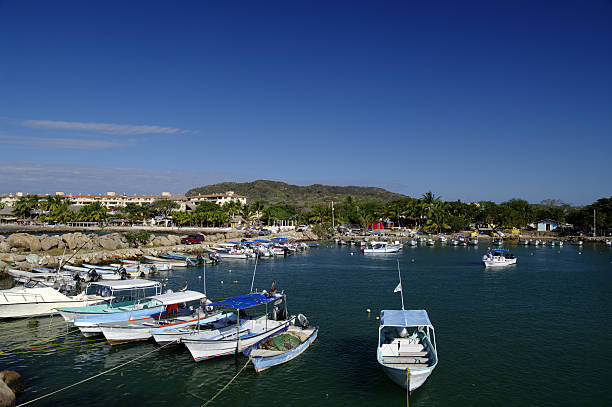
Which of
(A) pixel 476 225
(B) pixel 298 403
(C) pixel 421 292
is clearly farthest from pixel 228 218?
(B) pixel 298 403

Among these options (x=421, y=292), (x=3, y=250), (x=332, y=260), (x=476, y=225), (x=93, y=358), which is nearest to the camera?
(x=93, y=358)

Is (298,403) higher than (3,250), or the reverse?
(3,250)

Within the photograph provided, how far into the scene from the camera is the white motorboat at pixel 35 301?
27.8 m

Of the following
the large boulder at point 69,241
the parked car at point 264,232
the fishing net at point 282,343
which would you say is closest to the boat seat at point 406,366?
the fishing net at point 282,343

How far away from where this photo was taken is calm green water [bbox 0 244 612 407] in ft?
59.5

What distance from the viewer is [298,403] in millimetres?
17688

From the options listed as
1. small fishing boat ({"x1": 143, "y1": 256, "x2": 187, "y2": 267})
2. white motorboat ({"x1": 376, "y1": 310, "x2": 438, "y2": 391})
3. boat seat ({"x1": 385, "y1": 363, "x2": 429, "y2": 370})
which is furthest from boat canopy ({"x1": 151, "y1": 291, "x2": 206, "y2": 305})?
small fishing boat ({"x1": 143, "y1": 256, "x2": 187, "y2": 267})

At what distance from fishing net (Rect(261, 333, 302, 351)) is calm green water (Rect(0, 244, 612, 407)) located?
0.90 metres

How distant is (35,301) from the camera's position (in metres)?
28.2

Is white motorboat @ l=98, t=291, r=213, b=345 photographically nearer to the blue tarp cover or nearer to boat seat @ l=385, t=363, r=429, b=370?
the blue tarp cover

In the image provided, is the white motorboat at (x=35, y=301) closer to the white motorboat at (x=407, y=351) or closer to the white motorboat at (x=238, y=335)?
the white motorboat at (x=238, y=335)

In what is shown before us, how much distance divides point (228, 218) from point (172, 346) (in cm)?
10640

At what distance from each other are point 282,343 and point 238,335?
2365mm

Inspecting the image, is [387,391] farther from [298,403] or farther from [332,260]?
[332,260]
